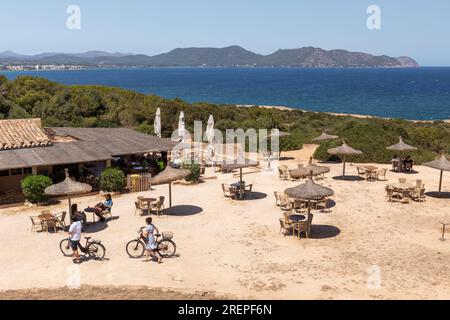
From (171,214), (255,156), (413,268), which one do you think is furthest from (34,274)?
(255,156)

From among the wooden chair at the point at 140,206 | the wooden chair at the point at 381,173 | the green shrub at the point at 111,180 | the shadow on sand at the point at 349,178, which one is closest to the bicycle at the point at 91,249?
the wooden chair at the point at 140,206

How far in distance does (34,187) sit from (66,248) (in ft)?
18.4

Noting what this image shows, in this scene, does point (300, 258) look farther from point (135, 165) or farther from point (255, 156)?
point (255, 156)

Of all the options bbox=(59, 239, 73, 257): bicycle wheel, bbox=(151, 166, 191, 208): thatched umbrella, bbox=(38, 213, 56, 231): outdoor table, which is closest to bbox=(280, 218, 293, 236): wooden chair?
bbox=(151, 166, 191, 208): thatched umbrella

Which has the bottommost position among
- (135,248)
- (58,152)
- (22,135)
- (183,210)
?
(183,210)

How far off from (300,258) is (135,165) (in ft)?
41.6

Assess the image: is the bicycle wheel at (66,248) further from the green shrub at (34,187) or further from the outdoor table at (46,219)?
the green shrub at (34,187)

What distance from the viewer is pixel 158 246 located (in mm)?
12508

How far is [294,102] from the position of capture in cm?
9944

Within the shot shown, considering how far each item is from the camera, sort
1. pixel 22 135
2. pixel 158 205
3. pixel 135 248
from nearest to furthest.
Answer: pixel 135 248 → pixel 158 205 → pixel 22 135

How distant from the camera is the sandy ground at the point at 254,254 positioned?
1085cm

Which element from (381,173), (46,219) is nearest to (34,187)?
(46,219)

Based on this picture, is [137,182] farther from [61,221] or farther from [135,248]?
[135,248]

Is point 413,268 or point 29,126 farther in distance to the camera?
Result: point 29,126
